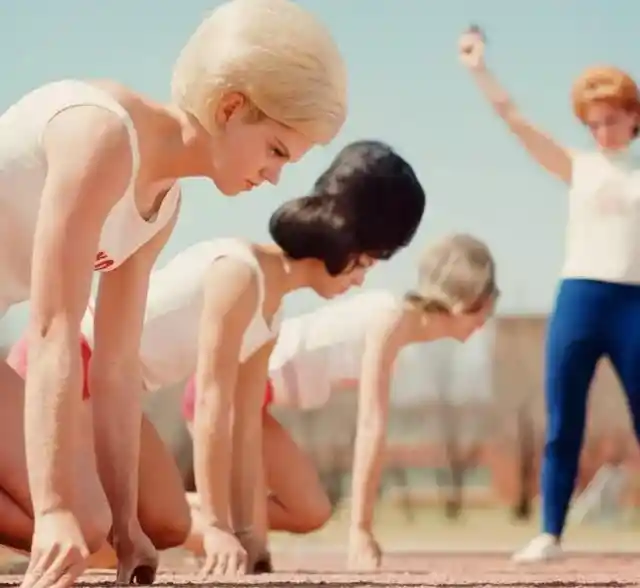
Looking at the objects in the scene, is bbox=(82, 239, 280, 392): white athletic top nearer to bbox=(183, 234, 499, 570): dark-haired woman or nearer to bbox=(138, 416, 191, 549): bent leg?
bbox=(183, 234, 499, 570): dark-haired woman

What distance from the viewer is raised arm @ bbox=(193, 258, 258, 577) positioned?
1516 millimetres

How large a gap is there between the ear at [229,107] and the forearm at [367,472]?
0.89m

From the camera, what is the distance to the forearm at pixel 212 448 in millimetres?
1518

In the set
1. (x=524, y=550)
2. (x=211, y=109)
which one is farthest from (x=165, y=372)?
(x=211, y=109)

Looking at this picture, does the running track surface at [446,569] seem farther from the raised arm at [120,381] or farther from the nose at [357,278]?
the nose at [357,278]

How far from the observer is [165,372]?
180cm

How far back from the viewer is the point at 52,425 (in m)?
0.87

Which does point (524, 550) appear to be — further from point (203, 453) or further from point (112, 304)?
point (112, 304)

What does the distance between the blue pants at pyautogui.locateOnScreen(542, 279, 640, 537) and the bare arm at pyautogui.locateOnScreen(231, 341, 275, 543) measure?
48 cm

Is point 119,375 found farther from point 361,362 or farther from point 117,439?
point 361,362

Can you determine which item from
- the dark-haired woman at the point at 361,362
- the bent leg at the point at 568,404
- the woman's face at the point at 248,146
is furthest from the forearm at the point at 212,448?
the bent leg at the point at 568,404

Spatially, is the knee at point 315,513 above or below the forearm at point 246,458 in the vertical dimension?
below

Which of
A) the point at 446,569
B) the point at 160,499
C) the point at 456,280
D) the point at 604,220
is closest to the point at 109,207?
the point at 160,499

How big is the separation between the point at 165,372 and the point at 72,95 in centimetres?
84
